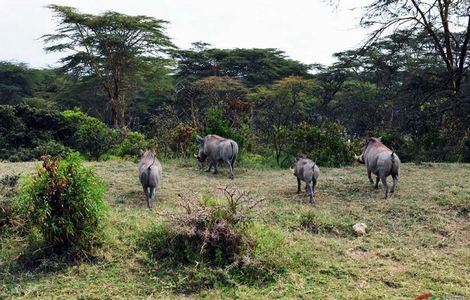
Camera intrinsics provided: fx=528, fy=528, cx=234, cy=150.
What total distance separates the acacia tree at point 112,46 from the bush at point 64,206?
17593mm

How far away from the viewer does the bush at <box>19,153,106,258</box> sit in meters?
5.66

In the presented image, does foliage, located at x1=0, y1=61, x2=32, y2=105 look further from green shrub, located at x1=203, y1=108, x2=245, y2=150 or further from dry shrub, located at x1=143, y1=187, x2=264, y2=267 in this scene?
dry shrub, located at x1=143, y1=187, x2=264, y2=267

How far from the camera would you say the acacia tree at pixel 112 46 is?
22844 mm

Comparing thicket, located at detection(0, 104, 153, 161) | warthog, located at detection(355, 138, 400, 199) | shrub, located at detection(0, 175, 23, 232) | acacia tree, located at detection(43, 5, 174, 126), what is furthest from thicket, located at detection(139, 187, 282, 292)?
acacia tree, located at detection(43, 5, 174, 126)

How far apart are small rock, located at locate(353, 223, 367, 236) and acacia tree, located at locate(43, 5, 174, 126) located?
683 inches

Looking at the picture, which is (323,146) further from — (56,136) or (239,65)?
(239,65)

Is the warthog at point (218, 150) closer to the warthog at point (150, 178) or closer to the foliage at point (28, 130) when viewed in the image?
the warthog at point (150, 178)

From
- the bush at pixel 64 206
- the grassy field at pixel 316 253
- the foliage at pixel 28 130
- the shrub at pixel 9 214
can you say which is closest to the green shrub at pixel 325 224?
the grassy field at pixel 316 253

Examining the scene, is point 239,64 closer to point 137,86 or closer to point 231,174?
point 137,86

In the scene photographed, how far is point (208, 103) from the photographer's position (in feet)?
78.7

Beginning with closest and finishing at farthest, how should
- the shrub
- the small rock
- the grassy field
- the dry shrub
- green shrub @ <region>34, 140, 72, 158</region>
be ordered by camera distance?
the grassy field
the dry shrub
the shrub
the small rock
green shrub @ <region>34, 140, 72, 158</region>

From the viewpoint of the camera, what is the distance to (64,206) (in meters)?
5.71

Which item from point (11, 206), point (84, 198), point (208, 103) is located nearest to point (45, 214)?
point (84, 198)

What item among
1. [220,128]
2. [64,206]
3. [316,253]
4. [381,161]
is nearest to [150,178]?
[64,206]
